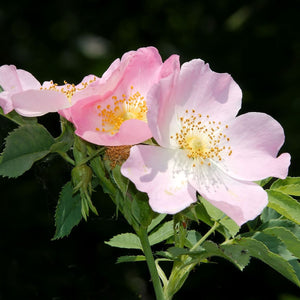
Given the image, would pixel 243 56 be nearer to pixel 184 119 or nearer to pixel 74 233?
pixel 74 233

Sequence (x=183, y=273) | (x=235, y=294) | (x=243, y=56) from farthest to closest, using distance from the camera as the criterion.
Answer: (x=243, y=56) < (x=235, y=294) < (x=183, y=273)

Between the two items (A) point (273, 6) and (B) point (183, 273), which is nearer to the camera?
(B) point (183, 273)

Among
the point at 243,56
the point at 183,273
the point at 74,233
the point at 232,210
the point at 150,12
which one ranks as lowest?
the point at 74,233

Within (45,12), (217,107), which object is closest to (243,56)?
(45,12)

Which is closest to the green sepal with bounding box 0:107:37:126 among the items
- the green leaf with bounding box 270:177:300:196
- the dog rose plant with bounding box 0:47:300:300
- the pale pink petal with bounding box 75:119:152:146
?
the dog rose plant with bounding box 0:47:300:300

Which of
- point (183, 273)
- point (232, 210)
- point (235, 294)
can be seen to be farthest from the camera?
point (235, 294)

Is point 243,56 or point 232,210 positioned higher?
point 232,210

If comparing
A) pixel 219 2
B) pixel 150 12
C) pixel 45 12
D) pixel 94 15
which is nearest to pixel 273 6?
pixel 219 2
